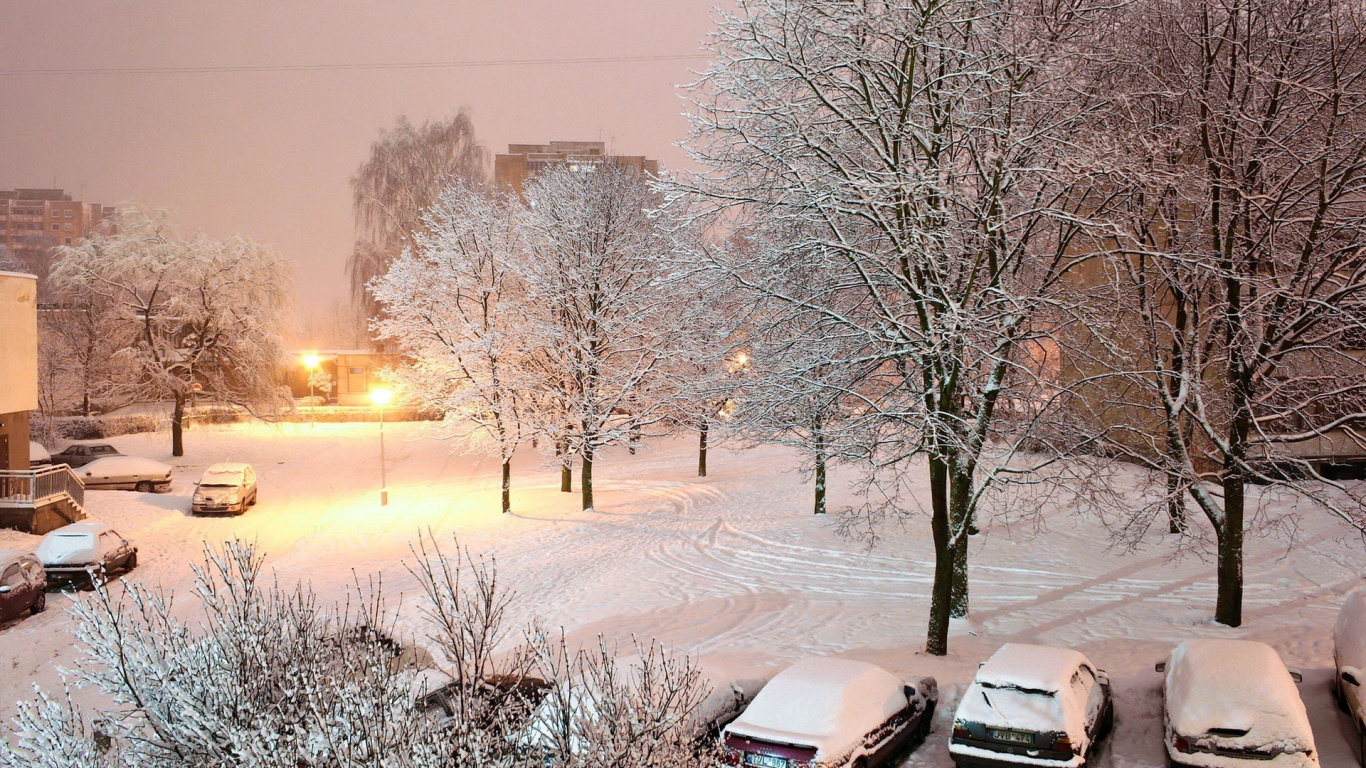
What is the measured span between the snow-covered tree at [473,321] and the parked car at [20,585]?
35.2 ft

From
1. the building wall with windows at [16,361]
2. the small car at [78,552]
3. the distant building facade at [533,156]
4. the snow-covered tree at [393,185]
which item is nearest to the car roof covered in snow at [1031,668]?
the small car at [78,552]

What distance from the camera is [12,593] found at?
55.6 feet

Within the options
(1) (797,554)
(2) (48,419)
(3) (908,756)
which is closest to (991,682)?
(3) (908,756)

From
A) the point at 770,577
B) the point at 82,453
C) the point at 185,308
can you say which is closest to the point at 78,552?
the point at 770,577

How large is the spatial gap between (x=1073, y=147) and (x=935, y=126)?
1.75 m

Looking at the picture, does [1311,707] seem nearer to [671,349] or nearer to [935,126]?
[935,126]

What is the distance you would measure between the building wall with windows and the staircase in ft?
6.61

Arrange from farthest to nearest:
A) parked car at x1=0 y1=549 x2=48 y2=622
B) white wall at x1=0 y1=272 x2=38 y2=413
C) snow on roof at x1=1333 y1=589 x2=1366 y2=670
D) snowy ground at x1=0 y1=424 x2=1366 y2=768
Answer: white wall at x1=0 y1=272 x2=38 y2=413 < parked car at x1=0 y1=549 x2=48 y2=622 < snowy ground at x1=0 y1=424 x2=1366 y2=768 < snow on roof at x1=1333 y1=589 x2=1366 y2=670

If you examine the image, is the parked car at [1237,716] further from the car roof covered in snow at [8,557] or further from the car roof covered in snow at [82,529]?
the car roof covered in snow at [82,529]

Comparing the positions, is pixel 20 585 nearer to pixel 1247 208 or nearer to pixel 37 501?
pixel 37 501

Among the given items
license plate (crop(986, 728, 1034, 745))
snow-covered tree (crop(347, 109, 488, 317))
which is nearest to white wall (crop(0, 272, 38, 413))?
snow-covered tree (crop(347, 109, 488, 317))

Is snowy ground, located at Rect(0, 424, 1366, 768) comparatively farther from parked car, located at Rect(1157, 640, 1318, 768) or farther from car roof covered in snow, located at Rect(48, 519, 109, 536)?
car roof covered in snow, located at Rect(48, 519, 109, 536)

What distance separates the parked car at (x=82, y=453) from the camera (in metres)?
34.1

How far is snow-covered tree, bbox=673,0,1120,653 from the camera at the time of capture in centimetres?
1121
